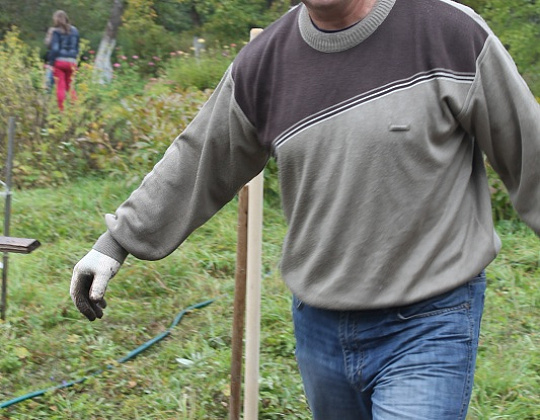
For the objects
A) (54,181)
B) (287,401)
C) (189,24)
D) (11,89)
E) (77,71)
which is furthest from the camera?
(189,24)

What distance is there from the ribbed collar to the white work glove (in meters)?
0.85

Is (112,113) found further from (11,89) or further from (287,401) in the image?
(287,401)

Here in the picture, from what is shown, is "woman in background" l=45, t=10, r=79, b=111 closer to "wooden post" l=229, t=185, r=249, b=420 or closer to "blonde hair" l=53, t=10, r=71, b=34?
"blonde hair" l=53, t=10, r=71, b=34

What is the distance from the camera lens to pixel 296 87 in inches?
89.7

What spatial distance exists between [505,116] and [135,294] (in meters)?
3.75

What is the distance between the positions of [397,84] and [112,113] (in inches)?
267

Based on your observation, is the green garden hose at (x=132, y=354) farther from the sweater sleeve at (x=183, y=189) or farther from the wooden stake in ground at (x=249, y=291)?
the sweater sleeve at (x=183, y=189)

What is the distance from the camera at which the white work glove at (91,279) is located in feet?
8.19

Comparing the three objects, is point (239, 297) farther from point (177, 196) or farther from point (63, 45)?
point (63, 45)

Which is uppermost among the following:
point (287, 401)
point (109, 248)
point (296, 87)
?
point (296, 87)

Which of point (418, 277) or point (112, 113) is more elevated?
point (418, 277)

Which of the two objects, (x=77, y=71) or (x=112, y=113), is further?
(x=77, y=71)

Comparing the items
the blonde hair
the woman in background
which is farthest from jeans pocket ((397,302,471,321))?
the blonde hair

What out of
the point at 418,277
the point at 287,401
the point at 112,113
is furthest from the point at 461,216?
the point at 112,113
